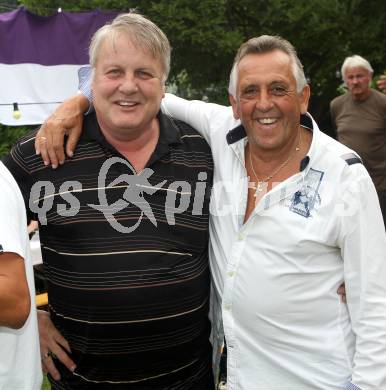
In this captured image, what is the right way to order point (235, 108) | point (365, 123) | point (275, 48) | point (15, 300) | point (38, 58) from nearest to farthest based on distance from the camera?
point (15, 300) < point (275, 48) < point (235, 108) < point (365, 123) < point (38, 58)

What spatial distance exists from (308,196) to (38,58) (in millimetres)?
5168

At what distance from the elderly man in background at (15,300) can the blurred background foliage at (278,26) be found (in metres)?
8.07

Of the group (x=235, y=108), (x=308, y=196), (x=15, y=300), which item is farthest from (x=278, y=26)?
(x=15, y=300)

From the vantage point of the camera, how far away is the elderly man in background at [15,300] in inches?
60.7

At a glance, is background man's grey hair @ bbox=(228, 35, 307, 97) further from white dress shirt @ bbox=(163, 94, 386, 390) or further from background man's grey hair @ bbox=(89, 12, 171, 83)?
Result: background man's grey hair @ bbox=(89, 12, 171, 83)

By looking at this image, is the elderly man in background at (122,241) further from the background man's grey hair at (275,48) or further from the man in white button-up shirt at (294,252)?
the background man's grey hair at (275,48)

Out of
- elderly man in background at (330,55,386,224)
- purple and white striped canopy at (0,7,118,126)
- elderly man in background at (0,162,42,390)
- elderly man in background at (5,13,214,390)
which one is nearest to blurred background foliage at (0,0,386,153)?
purple and white striped canopy at (0,7,118,126)

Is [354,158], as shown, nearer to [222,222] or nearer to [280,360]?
[222,222]

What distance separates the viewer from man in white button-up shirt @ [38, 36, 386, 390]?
6.63ft

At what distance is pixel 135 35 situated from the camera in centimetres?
222

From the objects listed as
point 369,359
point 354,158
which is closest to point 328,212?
point 354,158

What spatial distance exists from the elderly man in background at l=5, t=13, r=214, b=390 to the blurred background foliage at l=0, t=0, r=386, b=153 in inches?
288

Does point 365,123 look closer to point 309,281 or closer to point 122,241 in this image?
point 309,281

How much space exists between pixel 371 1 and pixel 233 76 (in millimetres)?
7888
